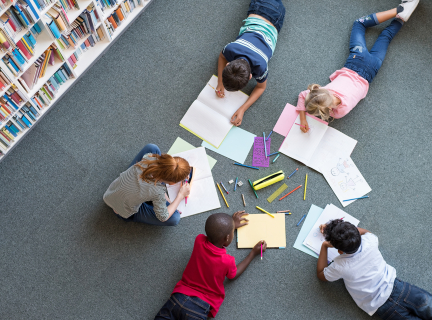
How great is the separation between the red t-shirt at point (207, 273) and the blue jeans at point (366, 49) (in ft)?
4.82

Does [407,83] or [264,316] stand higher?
[407,83]

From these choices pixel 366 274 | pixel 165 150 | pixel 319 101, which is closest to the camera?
pixel 366 274

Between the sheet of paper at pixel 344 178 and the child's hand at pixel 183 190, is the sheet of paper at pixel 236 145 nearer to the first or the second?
the child's hand at pixel 183 190

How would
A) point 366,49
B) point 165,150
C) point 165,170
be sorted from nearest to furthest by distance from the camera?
point 165,170
point 165,150
point 366,49

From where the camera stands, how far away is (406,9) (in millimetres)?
2293

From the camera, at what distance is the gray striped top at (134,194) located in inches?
65.7

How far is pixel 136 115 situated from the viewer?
2.19 meters

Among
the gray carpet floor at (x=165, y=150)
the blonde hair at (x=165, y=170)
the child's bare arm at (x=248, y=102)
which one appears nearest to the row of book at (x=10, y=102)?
the gray carpet floor at (x=165, y=150)

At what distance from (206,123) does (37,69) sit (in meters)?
1.01

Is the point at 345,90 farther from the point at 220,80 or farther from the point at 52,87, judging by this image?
the point at 52,87

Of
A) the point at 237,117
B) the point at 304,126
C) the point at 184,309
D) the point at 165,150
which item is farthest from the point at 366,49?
the point at 184,309

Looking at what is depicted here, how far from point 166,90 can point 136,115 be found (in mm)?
258

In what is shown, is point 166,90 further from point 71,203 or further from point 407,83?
point 407,83

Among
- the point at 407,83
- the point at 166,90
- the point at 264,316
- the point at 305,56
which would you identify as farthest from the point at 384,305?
the point at 166,90
